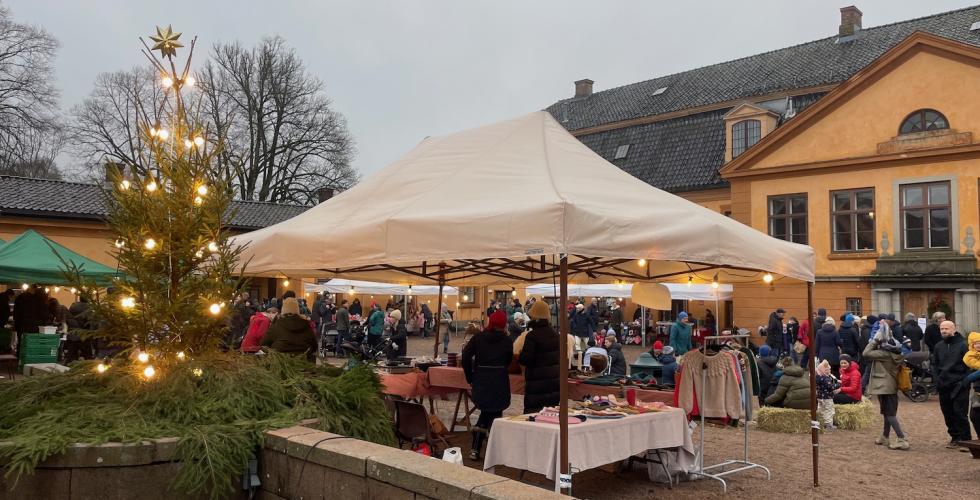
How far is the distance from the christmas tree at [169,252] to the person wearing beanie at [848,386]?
9.93 meters

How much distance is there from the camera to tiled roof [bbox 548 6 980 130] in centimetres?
2862

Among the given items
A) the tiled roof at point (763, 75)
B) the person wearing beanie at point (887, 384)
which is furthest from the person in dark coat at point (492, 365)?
→ the tiled roof at point (763, 75)

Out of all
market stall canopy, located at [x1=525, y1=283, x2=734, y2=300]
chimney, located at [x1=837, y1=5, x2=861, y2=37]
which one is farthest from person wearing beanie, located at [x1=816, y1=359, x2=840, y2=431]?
chimney, located at [x1=837, y1=5, x2=861, y2=37]

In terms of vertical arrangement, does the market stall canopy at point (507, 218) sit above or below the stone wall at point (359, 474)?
above

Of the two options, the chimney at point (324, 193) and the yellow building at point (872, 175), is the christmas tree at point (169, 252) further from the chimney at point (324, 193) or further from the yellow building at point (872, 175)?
the chimney at point (324, 193)

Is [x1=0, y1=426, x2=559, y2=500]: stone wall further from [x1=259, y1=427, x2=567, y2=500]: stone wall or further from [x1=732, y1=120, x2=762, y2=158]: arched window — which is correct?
[x1=732, y1=120, x2=762, y2=158]: arched window

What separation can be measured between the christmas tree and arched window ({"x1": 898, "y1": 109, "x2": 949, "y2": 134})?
2183 cm

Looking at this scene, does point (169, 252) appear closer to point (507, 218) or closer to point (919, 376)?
point (507, 218)

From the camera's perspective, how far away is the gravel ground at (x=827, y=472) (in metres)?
7.43

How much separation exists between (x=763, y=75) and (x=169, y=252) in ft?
102

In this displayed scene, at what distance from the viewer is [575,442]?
6199mm

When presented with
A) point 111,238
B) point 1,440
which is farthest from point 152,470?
point 111,238

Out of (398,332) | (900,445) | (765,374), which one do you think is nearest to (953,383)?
(900,445)

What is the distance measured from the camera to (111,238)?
570 cm
